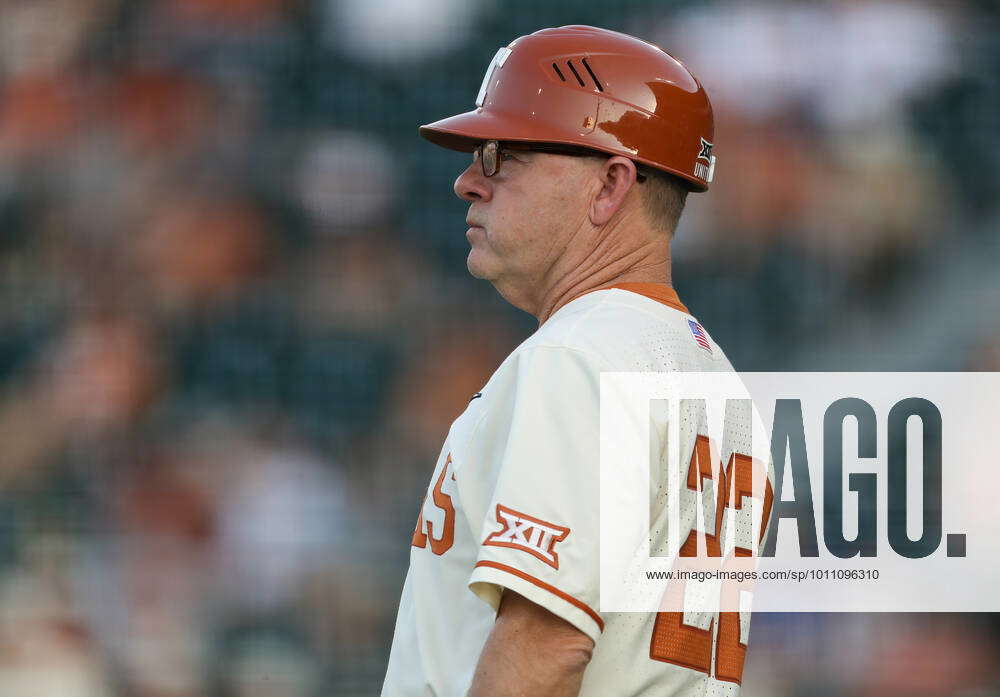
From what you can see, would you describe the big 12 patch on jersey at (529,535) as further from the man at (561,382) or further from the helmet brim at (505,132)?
the helmet brim at (505,132)

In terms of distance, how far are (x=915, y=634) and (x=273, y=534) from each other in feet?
5.32

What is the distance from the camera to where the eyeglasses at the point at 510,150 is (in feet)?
5.36

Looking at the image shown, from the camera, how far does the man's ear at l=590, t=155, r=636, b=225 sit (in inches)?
64.2

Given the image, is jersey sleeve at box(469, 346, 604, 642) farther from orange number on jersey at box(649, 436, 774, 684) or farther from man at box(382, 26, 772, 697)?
orange number on jersey at box(649, 436, 774, 684)

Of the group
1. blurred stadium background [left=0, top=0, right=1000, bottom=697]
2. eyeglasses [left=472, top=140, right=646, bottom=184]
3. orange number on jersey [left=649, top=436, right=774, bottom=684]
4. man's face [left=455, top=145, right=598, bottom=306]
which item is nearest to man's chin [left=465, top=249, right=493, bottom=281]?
man's face [left=455, top=145, right=598, bottom=306]

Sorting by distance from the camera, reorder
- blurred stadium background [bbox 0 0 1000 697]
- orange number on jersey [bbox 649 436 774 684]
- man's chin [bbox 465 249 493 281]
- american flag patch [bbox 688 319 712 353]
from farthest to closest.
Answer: blurred stadium background [bbox 0 0 1000 697] → man's chin [bbox 465 249 493 281] → american flag patch [bbox 688 319 712 353] → orange number on jersey [bbox 649 436 774 684]

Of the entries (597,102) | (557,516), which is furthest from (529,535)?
(597,102)

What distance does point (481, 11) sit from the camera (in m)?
3.47

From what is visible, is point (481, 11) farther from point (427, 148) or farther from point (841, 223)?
point (841, 223)

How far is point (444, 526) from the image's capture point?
151 cm

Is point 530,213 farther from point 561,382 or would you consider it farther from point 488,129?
point 561,382

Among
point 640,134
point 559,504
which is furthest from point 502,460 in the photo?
point 640,134

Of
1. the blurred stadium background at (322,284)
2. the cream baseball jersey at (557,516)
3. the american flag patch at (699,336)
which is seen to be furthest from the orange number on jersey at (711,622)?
the blurred stadium background at (322,284)

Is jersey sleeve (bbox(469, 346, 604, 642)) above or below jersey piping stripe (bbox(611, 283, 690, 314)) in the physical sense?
below
